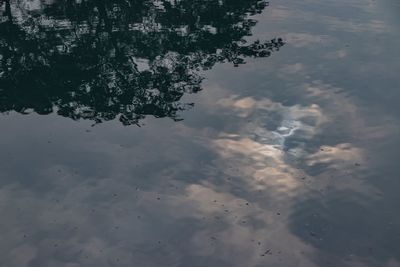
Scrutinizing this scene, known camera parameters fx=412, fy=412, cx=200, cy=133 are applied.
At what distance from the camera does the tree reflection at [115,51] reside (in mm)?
27531

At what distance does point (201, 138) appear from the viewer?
2417 centimetres

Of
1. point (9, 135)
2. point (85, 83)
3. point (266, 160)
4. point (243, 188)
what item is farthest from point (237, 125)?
point (9, 135)

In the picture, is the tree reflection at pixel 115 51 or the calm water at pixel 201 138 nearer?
→ the calm water at pixel 201 138

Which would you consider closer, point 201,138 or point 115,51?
point 201,138

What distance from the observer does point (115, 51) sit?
32656 millimetres

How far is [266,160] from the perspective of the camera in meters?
22.4

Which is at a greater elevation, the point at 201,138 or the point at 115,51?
the point at 115,51

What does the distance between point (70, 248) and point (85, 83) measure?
14.3 meters

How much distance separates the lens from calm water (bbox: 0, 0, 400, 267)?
1805 centimetres

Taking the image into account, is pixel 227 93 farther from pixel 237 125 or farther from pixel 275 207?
pixel 275 207

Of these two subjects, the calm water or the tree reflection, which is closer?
the calm water

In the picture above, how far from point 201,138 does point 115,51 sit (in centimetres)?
1281

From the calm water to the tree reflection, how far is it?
0.16 meters

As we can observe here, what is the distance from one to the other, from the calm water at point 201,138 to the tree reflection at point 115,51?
16 centimetres
